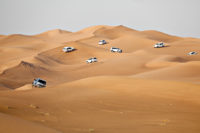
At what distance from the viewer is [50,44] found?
3068 inches

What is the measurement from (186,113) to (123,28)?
306 feet

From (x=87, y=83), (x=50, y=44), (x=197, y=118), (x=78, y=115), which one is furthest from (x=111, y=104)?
(x=50, y=44)

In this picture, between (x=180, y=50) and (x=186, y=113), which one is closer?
(x=186, y=113)

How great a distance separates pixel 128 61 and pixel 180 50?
69.5 ft

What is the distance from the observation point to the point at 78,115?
10.5 m

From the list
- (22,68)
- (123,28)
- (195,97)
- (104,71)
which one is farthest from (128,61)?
(123,28)

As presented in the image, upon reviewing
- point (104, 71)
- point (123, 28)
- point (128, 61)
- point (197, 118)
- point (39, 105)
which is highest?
point (123, 28)

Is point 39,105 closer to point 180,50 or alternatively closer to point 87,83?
point 87,83

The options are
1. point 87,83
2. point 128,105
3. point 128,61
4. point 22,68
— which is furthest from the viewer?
point 128,61

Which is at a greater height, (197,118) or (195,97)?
(195,97)

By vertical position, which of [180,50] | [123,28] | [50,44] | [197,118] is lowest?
[197,118]

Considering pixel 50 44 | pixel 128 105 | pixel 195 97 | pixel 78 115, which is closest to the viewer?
pixel 78 115

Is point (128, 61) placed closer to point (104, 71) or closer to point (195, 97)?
point (104, 71)

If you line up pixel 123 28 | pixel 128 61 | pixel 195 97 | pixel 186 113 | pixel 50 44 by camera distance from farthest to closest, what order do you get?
pixel 123 28, pixel 50 44, pixel 128 61, pixel 195 97, pixel 186 113
